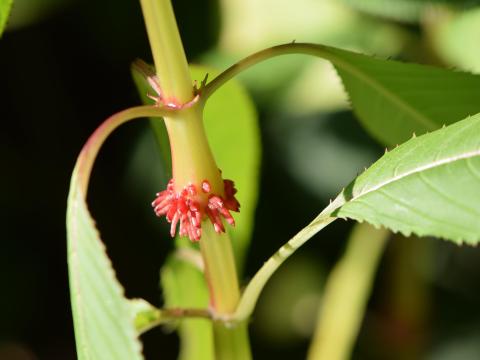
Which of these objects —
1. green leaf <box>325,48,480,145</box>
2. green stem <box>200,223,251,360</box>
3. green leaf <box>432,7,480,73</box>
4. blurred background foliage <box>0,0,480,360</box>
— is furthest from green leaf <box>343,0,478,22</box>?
green stem <box>200,223,251,360</box>

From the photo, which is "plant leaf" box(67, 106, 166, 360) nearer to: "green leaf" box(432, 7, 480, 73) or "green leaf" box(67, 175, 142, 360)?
"green leaf" box(67, 175, 142, 360)

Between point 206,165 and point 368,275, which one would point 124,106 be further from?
point 206,165

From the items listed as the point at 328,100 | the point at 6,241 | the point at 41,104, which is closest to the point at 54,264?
the point at 6,241

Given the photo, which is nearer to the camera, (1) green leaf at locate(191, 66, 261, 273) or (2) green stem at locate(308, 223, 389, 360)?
(1) green leaf at locate(191, 66, 261, 273)

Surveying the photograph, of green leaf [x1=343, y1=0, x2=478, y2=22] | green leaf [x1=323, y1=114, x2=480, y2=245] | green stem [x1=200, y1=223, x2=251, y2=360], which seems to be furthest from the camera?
green leaf [x1=343, y1=0, x2=478, y2=22]

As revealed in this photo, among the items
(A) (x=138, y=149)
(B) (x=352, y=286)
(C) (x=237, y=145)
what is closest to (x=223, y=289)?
(C) (x=237, y=145)

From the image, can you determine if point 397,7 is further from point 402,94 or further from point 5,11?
point 5,11
